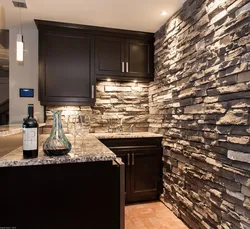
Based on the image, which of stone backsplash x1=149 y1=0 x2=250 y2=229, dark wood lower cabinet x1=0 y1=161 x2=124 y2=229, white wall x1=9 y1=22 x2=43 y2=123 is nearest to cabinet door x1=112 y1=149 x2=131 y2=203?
stone backsplash x1=149 y1=0 x2=250 y2=229

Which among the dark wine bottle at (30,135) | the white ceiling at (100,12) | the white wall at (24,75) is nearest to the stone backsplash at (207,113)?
the white ceiling at (100,12)

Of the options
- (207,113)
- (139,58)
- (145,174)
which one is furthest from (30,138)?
(139,58)

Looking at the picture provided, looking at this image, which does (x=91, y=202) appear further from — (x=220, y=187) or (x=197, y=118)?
(x=197, y=118)

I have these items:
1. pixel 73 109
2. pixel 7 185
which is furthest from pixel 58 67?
pixel 7 185

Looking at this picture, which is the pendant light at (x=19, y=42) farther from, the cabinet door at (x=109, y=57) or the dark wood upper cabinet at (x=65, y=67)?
the cabinet door at (x=109, y=57)

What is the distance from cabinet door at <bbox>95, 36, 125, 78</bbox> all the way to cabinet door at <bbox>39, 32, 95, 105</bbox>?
10 centimetres

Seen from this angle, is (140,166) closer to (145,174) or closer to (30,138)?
(145,174)

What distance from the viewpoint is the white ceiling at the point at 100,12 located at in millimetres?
2439

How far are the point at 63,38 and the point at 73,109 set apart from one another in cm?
104

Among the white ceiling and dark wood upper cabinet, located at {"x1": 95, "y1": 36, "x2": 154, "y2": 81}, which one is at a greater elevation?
the white ceiling

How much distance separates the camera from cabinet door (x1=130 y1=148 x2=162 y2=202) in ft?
9.87

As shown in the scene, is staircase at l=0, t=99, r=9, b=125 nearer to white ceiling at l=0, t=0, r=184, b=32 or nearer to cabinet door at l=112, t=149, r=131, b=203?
white ceiling at l=0, t=0, r=184, b=32

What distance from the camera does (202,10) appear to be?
2125 mm

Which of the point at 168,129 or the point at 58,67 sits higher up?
the point at 58,67
